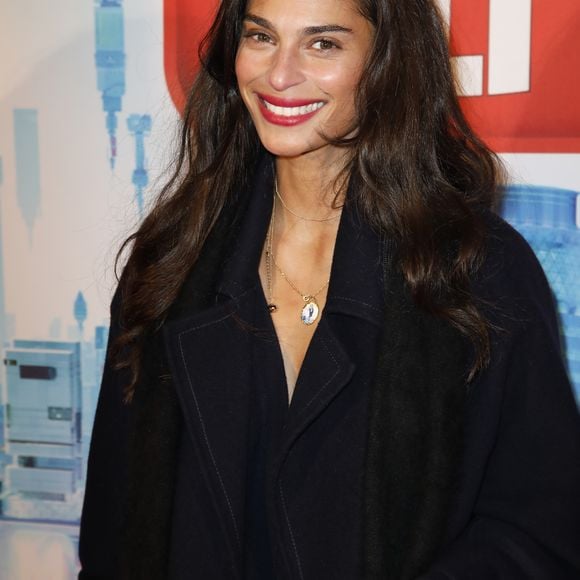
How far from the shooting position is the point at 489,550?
4.14 feet

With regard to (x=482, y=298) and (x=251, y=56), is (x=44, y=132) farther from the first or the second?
(x=482, y=298)

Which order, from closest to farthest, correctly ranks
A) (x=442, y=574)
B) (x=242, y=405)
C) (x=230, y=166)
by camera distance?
(x=442, y=574) < (x=242, y=405) < (x=230, y=166)

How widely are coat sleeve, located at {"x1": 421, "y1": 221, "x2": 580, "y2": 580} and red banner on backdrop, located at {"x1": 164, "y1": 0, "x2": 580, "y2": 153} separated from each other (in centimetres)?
42

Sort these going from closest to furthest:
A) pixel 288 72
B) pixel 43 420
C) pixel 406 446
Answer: pixel 406 446 < pixel 288 72 < pixel 43 420

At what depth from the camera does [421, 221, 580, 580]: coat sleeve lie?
1.26 meters

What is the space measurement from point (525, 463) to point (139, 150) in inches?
40.9

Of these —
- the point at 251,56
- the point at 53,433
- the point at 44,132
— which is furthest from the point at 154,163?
the point at 53,433

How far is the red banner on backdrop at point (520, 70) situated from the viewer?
1.58 meters

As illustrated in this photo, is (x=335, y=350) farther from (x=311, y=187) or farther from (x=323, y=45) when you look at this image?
(x=323, y=45)

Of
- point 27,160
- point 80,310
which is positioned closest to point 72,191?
point 27,160

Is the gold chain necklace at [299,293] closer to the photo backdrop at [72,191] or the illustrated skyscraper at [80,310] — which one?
the photo backdrop at [72,191]

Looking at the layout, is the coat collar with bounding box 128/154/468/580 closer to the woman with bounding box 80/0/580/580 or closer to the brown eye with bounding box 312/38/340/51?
the woman with bounding box 80/0/580/580

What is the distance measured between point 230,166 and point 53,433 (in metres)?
0.82

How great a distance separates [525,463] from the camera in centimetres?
128
